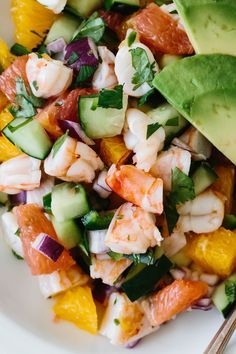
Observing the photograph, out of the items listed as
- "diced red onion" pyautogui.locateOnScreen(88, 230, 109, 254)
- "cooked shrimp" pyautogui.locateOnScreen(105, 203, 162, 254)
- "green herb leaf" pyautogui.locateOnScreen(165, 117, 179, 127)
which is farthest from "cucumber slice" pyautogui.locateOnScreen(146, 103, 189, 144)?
"diced red onion" pyautogui.locateOnScreen(88, 230, 109, 254)

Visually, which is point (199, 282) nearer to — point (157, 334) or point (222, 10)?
point (157, 334)

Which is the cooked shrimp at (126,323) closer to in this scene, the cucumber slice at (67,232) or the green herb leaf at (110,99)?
the cucumber slice at (67,232)

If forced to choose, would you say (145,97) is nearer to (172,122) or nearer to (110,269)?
(172,122)

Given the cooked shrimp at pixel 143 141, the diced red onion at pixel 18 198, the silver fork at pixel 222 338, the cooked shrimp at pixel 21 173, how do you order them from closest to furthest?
1. the silver fork at pixel 222 338
2. the cooked shrimp at pixel 143 141
3. the cooked shrimp at pixel 21 173
4. the diced red onion at pixel 18 198

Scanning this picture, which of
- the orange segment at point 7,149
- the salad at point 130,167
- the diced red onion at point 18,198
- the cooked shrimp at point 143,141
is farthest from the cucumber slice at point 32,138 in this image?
the cooked shrimp at point 143,141

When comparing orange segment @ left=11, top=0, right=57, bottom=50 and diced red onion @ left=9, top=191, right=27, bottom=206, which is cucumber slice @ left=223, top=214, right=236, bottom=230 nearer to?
diced red onion @ left=9, top=191, right=27, bottom=206
